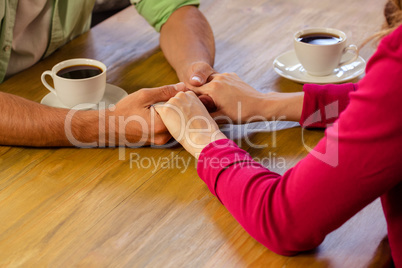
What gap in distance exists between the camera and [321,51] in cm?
131

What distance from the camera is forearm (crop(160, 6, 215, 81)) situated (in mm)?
1430

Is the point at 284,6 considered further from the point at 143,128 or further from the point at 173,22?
the point at 143,128

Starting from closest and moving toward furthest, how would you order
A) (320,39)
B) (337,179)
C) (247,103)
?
(337,179) → (247,103) → (320,39)

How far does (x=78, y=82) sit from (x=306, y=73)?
0.61 metres

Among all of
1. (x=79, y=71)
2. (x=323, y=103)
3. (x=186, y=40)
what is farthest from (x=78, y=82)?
(x=323, y=103)

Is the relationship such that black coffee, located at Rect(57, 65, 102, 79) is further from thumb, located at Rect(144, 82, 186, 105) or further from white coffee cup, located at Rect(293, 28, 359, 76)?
white coffee cup, located at Rect(293, 28, 359, 76)

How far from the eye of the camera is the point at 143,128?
3.74 feet

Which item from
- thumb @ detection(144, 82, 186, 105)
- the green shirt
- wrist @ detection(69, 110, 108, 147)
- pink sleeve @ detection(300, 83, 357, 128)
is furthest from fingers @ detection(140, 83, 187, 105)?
the green shirt

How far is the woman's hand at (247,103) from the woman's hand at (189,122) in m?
0.08

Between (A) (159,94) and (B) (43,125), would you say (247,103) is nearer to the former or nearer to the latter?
(A) (159,94)

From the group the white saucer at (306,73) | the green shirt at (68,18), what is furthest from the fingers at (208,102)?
the green shirt at (68,18)

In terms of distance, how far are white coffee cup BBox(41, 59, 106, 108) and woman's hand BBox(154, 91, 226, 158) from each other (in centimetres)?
16

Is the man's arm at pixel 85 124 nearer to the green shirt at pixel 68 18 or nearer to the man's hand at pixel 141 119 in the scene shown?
the man's hand at pixel 141 119

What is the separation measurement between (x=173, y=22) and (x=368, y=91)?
967 mm
